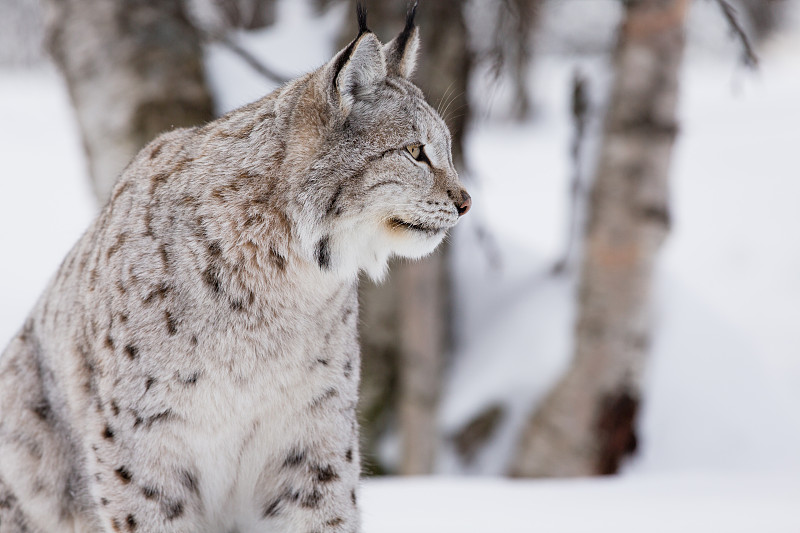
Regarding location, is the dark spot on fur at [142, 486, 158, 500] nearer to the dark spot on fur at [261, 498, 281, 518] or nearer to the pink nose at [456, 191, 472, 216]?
the dark spot on fur at [261, 498, 281, 518]

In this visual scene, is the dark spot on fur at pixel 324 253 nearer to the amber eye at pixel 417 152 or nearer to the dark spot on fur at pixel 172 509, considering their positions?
the amber eye at pixel 417 152

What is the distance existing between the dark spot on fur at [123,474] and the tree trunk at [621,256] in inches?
135

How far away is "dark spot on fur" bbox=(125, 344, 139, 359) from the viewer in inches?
102

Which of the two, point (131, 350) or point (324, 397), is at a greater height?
point (131, 350)

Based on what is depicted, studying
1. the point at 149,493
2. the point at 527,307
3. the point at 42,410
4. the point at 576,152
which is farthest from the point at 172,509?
the point at 527,307

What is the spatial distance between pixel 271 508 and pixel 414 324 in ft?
11.8

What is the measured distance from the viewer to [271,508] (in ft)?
9.34

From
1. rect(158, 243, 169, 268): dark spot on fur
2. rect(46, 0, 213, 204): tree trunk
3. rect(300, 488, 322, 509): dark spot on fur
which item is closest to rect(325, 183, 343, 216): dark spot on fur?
rect(158, 243, 169, 268): dark spot on fur

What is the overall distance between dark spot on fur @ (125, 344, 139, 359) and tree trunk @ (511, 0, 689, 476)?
346 centimetres

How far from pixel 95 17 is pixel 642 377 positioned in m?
3.90

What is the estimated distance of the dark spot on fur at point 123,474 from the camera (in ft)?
8.69

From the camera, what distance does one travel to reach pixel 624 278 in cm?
537

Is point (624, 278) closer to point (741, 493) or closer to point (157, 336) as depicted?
point (741, 493)

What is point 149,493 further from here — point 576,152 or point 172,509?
point 576,152
